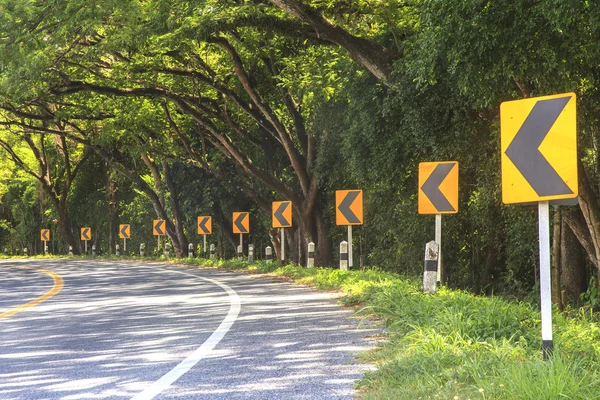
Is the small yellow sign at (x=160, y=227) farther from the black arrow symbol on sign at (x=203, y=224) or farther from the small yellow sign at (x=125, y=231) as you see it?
the black arrow symbol on sign at (x=203, y=224)

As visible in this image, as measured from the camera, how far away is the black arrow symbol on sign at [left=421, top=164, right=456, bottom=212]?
1246 cm

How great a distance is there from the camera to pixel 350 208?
63.1 feet

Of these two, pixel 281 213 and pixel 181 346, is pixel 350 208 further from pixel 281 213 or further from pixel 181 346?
pixel 181 346

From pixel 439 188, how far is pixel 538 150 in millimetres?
6340

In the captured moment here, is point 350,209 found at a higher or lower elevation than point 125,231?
higher

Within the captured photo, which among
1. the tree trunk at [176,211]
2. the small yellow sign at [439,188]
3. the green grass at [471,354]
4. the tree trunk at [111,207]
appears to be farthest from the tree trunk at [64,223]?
the green grass at [471,354]

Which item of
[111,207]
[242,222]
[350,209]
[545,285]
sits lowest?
[545,285]

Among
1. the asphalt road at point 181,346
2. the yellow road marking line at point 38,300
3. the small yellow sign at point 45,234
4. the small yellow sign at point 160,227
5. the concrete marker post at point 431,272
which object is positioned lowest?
the yellow road marking line at point 38,300

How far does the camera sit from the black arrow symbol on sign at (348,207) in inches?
756

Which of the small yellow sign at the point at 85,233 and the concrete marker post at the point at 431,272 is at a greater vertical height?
the small yellow sign at the point at 85,233

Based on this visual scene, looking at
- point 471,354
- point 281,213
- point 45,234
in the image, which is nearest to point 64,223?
point 45,234

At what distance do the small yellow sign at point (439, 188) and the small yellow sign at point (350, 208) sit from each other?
649cm

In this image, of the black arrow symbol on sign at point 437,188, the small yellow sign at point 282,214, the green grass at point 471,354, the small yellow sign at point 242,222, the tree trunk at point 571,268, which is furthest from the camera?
the small yellow sign at point 242,222

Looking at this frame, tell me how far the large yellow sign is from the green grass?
1.21 meters
